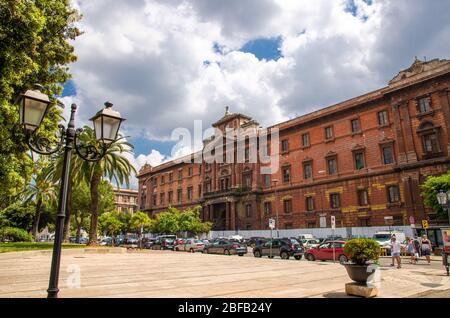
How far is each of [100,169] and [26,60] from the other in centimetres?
1736

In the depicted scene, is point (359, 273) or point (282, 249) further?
point (282, 249)

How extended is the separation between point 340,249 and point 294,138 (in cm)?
2784

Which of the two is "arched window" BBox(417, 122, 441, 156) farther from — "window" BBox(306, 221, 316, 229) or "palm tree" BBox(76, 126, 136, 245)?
"palm tree" BBox(76, 126, 136, 245)

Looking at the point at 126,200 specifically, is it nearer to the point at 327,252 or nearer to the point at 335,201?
the point at 335,201

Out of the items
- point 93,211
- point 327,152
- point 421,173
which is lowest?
point 93,211

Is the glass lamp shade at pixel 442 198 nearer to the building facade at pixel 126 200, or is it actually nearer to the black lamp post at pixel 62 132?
the black lamp post at pixel 62 132

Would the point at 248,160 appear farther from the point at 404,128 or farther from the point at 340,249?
the point at 340,249

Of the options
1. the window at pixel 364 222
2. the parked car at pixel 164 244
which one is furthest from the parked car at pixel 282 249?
the window at pixel 364 222

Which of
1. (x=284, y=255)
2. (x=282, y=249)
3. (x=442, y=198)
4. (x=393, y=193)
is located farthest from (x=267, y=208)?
(x=442, y=198)

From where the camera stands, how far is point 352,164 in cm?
4150

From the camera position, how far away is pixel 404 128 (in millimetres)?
36656

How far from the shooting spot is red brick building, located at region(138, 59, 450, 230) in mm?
34625

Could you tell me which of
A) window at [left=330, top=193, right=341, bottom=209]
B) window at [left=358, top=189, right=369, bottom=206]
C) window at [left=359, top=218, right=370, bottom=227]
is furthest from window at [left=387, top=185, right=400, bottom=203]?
window at [left=330, top=193, right=341, bottom=209]
